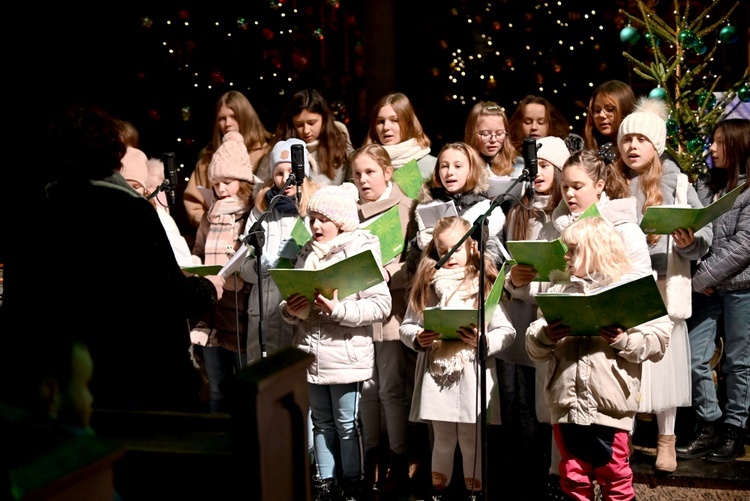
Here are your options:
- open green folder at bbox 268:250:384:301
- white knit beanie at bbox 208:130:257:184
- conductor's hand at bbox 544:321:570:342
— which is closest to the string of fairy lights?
white knit beanie at bbox 208:130:257:184

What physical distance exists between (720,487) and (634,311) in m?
1.40

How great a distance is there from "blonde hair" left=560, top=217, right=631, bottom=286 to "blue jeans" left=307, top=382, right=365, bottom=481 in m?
1.23

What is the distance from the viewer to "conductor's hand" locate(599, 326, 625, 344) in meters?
3.11

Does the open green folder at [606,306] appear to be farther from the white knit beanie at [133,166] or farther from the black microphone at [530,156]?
the white knit beanie at [133,166]

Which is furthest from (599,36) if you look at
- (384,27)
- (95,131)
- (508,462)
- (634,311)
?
(95,131)

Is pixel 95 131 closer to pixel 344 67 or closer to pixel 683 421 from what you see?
pixel 683 421

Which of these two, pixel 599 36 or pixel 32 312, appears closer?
pixel 32 312

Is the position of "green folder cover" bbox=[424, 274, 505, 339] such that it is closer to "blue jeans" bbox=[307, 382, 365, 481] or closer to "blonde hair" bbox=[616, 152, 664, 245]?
"blue jeans" bbox=[307, 382, 365, 481]

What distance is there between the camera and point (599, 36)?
21.8 feet

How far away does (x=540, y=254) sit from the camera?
332 cm

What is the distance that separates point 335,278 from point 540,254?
833 millimetres

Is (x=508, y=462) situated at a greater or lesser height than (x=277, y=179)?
lesser

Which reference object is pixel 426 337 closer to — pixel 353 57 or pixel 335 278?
pixel 335 278

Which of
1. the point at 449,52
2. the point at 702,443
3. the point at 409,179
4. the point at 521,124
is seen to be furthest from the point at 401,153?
the point at 449,52
